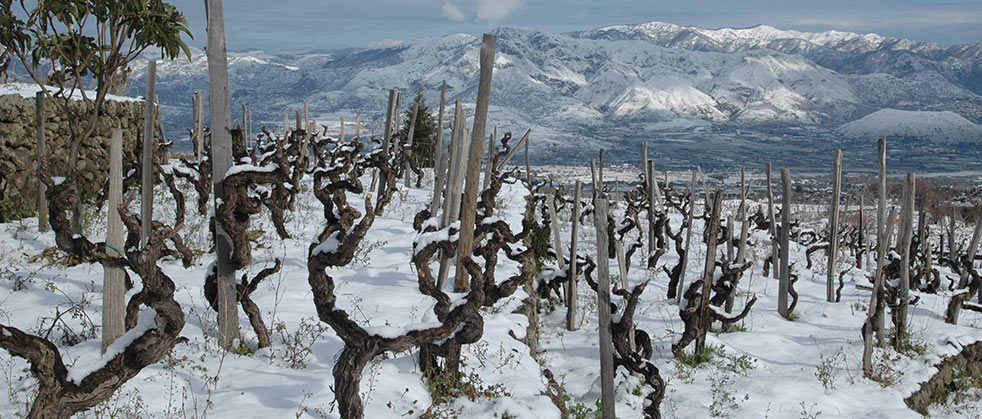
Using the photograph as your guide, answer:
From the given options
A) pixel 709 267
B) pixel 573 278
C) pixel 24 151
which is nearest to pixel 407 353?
pixel 573 278

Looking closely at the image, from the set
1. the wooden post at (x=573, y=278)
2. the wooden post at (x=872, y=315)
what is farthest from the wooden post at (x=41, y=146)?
the wooden post at (x=872, y=315)

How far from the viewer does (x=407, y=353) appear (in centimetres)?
494

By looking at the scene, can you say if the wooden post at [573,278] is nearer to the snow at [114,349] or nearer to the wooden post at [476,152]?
the wooden post at [476,152]

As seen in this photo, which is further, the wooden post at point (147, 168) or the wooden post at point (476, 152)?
the wooden post at point (476, 152)

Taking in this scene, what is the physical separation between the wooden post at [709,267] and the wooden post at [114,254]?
5.06 metres

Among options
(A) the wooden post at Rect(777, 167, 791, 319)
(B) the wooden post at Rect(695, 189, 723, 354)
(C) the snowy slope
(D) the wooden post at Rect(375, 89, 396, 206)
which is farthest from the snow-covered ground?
(C) the snowy slope

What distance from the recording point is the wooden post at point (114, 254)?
384 cm

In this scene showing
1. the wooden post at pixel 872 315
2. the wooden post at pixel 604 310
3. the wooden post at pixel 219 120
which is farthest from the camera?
the wooden post at pixel 872 315

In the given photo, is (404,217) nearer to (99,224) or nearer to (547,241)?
(547,241)

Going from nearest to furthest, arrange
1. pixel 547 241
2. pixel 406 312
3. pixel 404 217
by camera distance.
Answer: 1. pixel 406 312
2. pixel 404 217
3. pixel 547 241

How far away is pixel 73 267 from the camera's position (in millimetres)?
6145

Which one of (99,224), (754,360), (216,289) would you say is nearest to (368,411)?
(216,289)

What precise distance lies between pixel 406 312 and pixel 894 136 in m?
206

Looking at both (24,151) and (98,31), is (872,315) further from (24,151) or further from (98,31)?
(24,151)
